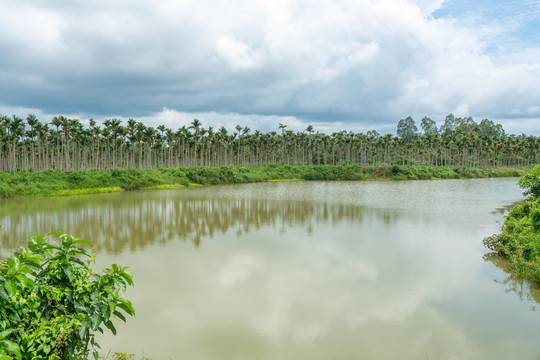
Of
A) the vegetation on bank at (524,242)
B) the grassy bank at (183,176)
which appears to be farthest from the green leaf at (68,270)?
the grassy bank at (183,176)

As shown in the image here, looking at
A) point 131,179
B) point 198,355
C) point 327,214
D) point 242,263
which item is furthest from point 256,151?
point 198,355

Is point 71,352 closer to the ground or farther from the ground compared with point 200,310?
farther from the ground

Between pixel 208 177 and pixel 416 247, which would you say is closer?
pixel 416 247

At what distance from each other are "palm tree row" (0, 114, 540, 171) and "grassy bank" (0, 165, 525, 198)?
1334cm

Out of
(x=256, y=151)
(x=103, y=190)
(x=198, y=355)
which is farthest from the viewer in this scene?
(x=256, y=151)

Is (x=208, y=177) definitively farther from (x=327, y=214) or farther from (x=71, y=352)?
(x=71, y=352)

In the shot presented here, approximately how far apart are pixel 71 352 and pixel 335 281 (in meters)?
8.67

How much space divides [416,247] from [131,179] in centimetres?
4546

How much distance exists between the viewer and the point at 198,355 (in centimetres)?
724

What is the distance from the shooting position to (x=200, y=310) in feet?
A: 30.7

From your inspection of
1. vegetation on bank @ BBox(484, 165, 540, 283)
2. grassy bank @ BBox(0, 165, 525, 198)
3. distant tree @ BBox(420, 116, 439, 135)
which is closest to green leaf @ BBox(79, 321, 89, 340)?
vegetation on bank @ BBox(484, 165, 540, 283)

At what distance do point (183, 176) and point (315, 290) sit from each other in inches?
2148

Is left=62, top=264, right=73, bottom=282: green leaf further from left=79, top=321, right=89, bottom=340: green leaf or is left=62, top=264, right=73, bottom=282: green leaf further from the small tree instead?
the small tree

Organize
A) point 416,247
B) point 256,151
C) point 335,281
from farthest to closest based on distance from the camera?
point 256,151
point 416,247
point 335,281
